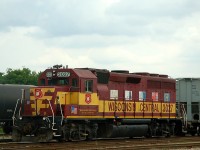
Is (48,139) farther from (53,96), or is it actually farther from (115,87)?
(115,87)

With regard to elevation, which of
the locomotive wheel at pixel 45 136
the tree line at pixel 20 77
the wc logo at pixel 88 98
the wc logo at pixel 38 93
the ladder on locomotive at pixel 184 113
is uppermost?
the tree line at pixel 20 77

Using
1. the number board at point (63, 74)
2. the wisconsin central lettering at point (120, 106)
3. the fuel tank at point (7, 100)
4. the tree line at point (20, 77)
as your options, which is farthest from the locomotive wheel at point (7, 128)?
the tree line at point (20, 77)

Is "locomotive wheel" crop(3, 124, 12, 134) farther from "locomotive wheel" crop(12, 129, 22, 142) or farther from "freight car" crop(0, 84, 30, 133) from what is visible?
"locomotive wheel" crop(12, 129, 22, 142)

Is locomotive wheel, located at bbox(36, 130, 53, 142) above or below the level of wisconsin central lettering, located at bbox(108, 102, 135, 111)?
below

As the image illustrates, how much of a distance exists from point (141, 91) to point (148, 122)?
179 cm

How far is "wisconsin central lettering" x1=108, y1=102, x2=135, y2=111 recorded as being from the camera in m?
24.6

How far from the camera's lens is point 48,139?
70.8 ft

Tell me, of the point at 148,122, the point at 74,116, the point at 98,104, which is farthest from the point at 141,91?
the point at 74,116

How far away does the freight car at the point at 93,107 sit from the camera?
22.1 metres

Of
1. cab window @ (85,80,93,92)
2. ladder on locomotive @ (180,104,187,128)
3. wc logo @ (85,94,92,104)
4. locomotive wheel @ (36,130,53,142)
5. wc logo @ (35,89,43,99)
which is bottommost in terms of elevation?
locomotive wheel @ (36,130,53,142)

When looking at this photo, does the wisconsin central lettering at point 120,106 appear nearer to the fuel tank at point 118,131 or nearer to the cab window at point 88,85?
the fuel tank at point 118,131

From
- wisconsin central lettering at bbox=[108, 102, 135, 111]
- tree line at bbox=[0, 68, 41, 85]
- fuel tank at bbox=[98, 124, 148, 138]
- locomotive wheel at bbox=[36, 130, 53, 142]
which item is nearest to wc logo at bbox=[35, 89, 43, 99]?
locomotive wheel at bbox=[36, 130, 53, 142]

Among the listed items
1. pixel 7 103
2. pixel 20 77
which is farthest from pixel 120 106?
pixel 20 77

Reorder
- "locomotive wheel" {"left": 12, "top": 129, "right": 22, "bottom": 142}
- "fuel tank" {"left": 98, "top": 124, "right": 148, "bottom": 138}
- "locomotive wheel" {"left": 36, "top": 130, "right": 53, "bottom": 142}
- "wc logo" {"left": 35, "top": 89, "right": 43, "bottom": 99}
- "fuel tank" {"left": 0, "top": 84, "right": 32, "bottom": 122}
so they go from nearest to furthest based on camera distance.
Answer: "locomotive wheel" {"left": 36, "top": 130, "right": 53, "bottom": 142}
"locomotive wheel" {"left": 12, "top": 129, "right": 22, "bottom": 142}
"wc logo" {"left": 35, "top": 89, "right": 43, "bottom": 99}
"fuel tank" {"left": 98, "top": 124, "right": 148, "bottom": 138}
"fuel tank" {"left": 0, "top": 84, "right": 32, "bottom": 122}
